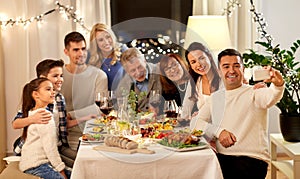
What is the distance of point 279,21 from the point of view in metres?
4.54

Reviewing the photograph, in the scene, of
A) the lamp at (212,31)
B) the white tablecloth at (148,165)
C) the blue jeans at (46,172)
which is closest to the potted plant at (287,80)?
the lamp at (212,31)

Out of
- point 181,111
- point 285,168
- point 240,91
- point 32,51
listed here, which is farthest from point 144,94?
point 32,51

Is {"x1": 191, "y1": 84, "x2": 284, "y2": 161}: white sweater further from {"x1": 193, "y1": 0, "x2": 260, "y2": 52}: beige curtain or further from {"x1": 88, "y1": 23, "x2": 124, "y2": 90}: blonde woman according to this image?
{"x1": 193, "y1": 0, "x2": 260, "y2": 52}: beige curtain

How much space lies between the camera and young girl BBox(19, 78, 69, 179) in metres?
2.88

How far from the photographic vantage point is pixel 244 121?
2.92 metres

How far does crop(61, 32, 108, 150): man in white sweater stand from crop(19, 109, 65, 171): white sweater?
1.39ft

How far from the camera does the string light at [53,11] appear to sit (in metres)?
4.34

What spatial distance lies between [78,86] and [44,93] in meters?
0.45

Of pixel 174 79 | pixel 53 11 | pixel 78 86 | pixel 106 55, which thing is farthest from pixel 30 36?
pixel 174 79

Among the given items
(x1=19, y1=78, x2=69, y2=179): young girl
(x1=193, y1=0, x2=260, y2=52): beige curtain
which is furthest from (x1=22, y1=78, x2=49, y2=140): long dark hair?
(x1=193, y1=0, x2=260, y2=52): beige curtain

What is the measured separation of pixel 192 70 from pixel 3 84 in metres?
1.91

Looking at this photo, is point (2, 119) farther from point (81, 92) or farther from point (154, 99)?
point (154, 99)

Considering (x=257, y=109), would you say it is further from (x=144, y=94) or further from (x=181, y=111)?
(x=144, y=94)

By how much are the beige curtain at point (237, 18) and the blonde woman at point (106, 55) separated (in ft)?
3.23
